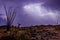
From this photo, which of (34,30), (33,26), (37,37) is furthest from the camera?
(33,26)

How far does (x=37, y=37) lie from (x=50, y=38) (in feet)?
3.81

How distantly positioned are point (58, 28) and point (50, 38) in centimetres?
296

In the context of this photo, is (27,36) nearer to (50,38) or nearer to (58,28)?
(50,38)

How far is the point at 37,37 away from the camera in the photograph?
60.5 ft

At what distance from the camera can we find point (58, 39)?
18328 millimetres

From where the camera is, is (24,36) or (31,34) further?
(31,34)

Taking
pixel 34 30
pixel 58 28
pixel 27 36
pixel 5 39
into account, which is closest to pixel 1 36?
pixel 5 39

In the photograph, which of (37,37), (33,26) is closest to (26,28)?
(33,26)

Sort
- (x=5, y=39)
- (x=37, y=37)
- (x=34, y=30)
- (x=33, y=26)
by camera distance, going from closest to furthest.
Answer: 1. (x=5, y=39)
2. (x=37, y=37)
3. (x=34, y=30)
4. (x=33, y=26)

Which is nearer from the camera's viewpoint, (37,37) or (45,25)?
(37,37)

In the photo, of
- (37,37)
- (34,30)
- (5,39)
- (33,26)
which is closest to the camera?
(5,39)

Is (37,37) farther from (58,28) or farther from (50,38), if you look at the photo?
(58,28)

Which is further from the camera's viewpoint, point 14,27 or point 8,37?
point 14,27

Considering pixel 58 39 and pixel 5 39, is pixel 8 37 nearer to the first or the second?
pixel 5 39
